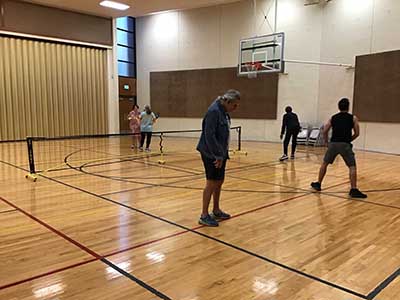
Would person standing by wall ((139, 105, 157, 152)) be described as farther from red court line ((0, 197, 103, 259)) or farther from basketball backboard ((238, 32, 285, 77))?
red court line ((0, 197, 103, 259))

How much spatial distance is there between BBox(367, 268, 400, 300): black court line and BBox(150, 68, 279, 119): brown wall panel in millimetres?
12069

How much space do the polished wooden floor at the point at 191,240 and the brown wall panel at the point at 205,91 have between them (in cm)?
828

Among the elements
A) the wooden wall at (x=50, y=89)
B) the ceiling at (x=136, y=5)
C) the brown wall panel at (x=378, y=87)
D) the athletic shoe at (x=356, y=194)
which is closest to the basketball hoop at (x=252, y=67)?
the ceiling at (x=136, y=5)

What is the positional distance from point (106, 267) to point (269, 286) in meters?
1.30

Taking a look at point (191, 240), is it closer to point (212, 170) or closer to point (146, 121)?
point (212, 170)

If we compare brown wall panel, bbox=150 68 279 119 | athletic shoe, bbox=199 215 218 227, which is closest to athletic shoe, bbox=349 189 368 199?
athletic shoe, bbox=199 215 218 227

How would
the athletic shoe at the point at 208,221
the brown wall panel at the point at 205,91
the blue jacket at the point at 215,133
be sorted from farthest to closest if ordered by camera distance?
the brown wall panel at the point at 205,91 → the athletic shoe at the point at 208,221 → the blue jacket at the point at 215,133

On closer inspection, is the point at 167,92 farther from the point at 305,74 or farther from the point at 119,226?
the point at 119,226

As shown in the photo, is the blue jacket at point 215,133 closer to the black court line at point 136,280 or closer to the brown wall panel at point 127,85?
the black court line at point 136,280

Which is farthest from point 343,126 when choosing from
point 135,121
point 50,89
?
point 50,89

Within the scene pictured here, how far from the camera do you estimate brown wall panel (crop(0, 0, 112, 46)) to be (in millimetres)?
13133

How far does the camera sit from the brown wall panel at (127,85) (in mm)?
17873

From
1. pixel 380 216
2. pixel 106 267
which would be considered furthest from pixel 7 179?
pixel 380 216

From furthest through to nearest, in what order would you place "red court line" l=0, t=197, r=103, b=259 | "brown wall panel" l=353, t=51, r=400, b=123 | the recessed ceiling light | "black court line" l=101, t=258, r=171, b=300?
the recessed ceiling light, "brown wall panel" l=353, t=51, r=400, b=123, "red court line" l=0, t=197, r=103, b=259, "black court line" l=101, t=258, r=171, b=300
